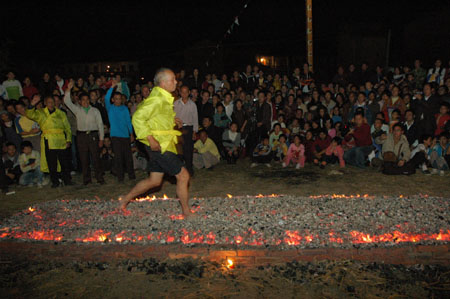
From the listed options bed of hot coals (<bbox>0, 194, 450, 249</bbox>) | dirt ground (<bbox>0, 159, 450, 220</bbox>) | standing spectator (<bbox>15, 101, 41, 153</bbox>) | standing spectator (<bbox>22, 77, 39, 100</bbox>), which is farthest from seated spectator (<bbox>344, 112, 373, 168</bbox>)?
standing spectator (<bbox>22, 77, 39, 100</bbox>)

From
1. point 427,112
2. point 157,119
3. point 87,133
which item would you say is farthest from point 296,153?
point 157,119

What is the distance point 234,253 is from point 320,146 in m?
6.19

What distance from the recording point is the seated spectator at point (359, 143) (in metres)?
8.88

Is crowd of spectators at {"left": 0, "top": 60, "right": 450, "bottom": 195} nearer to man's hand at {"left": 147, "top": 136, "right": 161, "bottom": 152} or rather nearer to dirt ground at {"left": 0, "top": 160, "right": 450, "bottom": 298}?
man's hand at {"left": 147, "top": 136, "right": 161, "bottom": 152}

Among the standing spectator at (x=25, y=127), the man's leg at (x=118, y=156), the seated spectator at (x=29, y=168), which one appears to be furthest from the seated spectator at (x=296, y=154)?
the standing spectator at (x=25, y=127)

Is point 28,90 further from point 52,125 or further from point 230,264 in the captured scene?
point 230,264

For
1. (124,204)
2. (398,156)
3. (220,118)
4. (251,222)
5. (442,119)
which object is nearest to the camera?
(251,222)

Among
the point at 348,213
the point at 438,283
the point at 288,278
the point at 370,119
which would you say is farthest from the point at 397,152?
the point at 288,278

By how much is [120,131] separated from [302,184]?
419 centimetres

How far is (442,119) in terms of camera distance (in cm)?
884

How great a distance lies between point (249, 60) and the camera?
2117 centimetres

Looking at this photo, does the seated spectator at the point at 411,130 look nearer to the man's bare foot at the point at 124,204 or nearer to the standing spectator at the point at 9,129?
the man's bare foot at the point at 124,204

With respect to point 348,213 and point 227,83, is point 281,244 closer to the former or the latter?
point 348,213

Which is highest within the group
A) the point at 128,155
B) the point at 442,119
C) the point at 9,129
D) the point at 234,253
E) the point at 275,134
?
the point at 9,129
